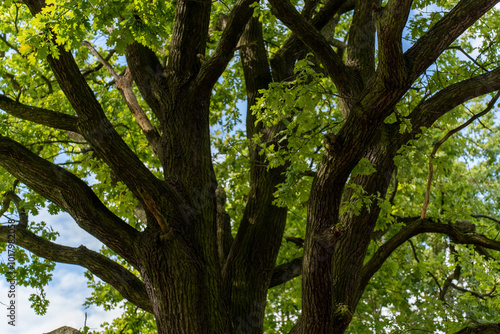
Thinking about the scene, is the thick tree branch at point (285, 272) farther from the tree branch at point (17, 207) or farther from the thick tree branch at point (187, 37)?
the tree branch at point (17, 207)

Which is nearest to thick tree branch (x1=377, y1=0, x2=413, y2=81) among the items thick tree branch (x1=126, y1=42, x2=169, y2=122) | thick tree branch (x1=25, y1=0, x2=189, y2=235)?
thick tree branch (x1=25, y1=0, x2=189, y2=235)

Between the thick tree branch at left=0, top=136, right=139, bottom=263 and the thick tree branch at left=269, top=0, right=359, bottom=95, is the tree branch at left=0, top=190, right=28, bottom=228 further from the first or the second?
the thick tree branch at left=269, top=0, right=359, bottom=95

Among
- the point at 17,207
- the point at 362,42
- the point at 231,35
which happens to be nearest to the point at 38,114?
the point at 17,207

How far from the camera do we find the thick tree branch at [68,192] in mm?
4930

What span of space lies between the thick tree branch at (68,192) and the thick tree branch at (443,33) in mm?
3523

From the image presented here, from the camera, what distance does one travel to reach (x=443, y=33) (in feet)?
14.5

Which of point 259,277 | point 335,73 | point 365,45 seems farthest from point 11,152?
point 365,45

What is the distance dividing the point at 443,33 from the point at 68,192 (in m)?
4.21

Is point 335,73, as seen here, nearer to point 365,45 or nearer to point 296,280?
point 365,45

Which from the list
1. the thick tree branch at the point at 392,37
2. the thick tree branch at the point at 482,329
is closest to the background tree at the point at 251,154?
the thick tree branch at the point at 392,37

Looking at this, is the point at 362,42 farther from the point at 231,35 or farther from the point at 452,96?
the point at 231,35

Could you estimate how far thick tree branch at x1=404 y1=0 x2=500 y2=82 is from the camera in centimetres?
434

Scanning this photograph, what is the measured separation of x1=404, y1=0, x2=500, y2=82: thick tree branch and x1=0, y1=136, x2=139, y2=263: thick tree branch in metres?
3.52

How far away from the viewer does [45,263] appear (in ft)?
27.0
